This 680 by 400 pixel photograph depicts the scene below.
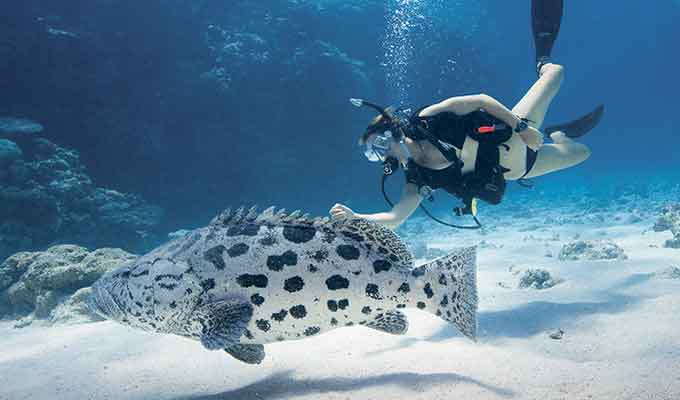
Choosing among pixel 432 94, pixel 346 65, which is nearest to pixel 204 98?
pixel 346 65

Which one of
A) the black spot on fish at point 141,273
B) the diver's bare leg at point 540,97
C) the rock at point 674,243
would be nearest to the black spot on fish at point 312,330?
the black spot on fish at point 141,273

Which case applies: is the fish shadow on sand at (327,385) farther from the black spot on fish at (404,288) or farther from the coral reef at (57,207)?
the coral reef at (57,207)

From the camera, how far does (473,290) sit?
3.47 metres

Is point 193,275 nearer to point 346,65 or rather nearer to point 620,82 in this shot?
point 346,65

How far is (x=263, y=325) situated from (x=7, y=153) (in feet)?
53.6

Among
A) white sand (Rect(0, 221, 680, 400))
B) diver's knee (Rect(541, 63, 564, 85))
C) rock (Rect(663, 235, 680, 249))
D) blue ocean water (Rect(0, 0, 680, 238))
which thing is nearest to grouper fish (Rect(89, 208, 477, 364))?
white sand (Rect(0, 221, 680, 400))

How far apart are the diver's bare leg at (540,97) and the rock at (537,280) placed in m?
2.45

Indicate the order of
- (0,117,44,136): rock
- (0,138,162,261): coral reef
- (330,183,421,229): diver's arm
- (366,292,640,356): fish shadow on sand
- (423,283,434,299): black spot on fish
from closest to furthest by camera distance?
(423,283,434,299): black spot on fish, (366,292,640,356): fish shadow on sand, (330,183,421,229): diver's arm, (0,138,162,261): coral reef, (0,117,44,136): rock

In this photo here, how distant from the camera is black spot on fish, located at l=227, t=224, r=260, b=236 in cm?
327

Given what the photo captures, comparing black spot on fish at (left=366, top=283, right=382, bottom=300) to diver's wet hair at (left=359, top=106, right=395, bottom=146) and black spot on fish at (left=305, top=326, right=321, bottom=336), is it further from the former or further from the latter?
diver's wet hair at (left=359, top=106, right=395, bottom=146)

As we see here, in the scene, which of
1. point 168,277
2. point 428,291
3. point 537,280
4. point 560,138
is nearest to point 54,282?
point 168,277

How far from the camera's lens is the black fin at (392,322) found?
3367 millimetres

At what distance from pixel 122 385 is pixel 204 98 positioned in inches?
785

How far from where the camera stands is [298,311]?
3094 mm
